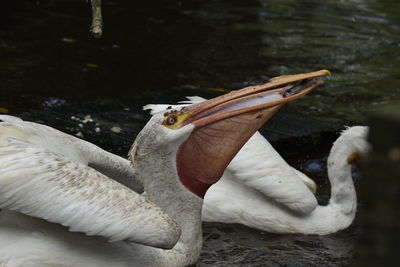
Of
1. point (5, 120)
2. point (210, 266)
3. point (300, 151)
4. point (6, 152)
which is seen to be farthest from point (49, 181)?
point (300, 151)

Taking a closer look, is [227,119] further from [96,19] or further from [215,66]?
[215,66]

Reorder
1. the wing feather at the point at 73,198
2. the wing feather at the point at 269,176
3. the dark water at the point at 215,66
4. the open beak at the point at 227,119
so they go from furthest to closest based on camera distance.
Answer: the dark water at the point at 215,66 → the wing feather at the point at 269,176 → the open beak at the point at 227,119 → the wing feather at the point at 73,198

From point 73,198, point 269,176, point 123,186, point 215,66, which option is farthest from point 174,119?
point 215,66

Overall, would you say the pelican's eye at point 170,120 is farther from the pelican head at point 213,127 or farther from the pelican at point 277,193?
the pelican at point 277,193

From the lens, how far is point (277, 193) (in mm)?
4227

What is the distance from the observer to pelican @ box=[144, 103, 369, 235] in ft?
13.8

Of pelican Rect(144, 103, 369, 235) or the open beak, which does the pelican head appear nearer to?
the open beak

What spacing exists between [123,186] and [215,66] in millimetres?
4220

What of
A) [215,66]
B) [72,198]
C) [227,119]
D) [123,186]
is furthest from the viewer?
[215,66]

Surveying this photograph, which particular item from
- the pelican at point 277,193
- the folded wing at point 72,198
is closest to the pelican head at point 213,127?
the folded wing at point 72,198

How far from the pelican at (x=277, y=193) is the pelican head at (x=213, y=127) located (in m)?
0.92

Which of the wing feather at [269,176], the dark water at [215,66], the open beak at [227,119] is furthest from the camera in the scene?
the dark water at [215,66]

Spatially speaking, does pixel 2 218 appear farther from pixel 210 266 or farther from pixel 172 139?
pixel 210 266

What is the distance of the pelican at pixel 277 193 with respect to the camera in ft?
13.8
